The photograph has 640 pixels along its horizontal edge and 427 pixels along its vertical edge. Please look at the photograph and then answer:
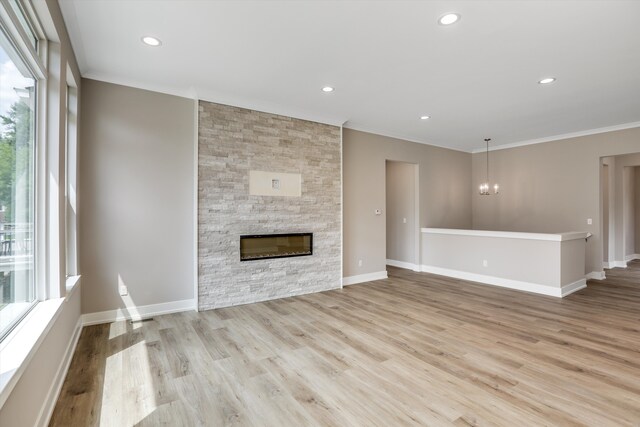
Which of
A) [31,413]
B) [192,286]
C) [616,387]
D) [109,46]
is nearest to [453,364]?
[616,387]

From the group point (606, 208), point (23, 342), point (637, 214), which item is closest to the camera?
point (23, 342)

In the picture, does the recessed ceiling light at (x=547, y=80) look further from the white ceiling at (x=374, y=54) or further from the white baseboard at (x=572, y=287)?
the white baseboard at (x=572, y=287)

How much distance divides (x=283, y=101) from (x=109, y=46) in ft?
6.97

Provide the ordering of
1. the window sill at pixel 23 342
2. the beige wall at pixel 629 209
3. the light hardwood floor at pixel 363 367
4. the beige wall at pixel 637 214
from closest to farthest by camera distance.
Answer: the window sill at pixel 23 342 → the light hardwood floor at pixel 363 367 → the beige wall at pixel 629 209 → the beige wall at pixel 637 214

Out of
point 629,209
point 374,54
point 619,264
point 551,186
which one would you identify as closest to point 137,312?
point 374,54

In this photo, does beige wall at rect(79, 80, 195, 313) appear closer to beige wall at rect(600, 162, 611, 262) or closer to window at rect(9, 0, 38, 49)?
window at rect(9, 0, 38, 49)

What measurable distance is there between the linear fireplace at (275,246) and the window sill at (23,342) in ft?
7.65

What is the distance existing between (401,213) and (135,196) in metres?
5.48

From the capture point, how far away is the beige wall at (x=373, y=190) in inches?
227

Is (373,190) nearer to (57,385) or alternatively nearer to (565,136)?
(565,136)

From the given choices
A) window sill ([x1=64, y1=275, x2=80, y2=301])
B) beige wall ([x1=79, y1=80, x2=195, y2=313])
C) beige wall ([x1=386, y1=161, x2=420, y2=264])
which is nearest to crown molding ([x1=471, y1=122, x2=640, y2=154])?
beige wall ([x1=386, y1=161, x2=420, y2=264])

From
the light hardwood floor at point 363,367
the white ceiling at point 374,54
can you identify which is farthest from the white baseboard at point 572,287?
the white ceiling at point 374,54

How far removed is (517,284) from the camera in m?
5.40

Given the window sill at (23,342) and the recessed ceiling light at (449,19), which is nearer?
the window sill at (23,342)
